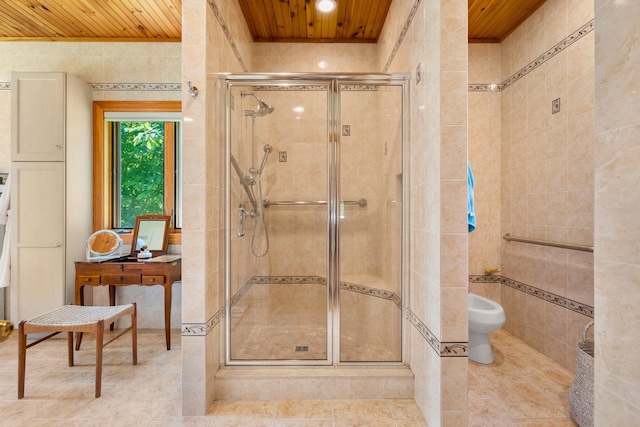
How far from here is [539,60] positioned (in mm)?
2432

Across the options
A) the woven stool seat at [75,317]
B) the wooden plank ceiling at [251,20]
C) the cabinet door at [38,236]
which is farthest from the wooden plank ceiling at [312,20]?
the woven stool seat at [75,317]

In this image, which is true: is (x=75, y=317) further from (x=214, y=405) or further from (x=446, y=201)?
(x=446, y=201)

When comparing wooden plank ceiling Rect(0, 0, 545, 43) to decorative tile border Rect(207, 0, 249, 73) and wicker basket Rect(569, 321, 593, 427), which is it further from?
wicker basket Rect(569, 321, 593, 427)

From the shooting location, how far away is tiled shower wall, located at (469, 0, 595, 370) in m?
2.08

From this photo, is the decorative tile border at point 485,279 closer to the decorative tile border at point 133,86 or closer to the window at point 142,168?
the window at point 142,168

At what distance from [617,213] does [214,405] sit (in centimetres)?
199

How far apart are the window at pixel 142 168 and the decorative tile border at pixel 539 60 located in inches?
114

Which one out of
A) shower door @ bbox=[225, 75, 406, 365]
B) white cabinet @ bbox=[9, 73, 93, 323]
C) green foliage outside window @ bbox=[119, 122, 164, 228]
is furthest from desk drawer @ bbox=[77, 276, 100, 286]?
shower door @ bbox=[225, 75, 406, 365]

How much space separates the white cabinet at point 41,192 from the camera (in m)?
2.59

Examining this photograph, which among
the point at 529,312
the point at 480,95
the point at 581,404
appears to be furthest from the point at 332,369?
the point at 480,95

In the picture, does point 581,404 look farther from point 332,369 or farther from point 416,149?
point 416,149

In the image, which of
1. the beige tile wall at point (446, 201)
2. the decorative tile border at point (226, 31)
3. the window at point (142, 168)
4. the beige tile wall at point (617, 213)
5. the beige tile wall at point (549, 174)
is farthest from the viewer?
the window at point (142, 168)

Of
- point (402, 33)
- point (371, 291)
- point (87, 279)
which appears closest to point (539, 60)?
point (402, 33)

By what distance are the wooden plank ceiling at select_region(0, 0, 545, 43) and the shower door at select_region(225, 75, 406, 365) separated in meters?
1.00
